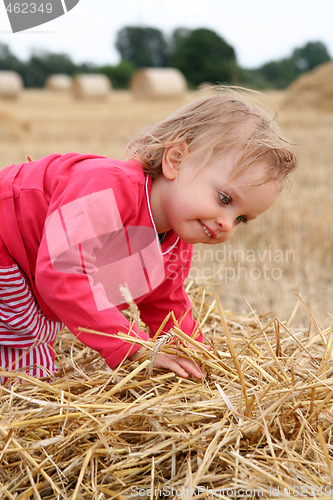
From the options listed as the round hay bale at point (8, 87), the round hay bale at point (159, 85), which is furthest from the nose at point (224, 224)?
the round hay bale at point (8, 87)

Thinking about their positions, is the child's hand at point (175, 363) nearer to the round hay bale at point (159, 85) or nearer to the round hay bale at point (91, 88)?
the round hay bale at point (159, 85)

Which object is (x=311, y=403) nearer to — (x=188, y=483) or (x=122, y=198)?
(x=188, y=483)

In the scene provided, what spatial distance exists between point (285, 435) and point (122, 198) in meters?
0.73

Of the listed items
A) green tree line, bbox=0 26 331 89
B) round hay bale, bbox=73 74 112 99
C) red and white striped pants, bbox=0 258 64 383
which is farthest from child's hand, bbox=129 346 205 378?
green tree line, bbox=0 26 331 89

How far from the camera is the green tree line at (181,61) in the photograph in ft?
89.7

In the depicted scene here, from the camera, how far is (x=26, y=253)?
1.62 m

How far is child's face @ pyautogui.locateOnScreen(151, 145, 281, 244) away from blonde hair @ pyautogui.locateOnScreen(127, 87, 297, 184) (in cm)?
2

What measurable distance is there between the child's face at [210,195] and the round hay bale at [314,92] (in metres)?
10.1

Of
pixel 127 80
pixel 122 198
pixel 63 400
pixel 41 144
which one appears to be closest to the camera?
pixel 63 400

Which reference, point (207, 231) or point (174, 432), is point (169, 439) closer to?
point (174, 432)

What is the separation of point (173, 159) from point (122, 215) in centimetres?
23

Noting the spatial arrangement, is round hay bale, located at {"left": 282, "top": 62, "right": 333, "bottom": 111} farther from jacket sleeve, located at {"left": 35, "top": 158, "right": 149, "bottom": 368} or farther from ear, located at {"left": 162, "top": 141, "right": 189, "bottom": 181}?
jacket sleeve, located at {"left": 35, "top": 158, "right": 149, "bottom": 368}

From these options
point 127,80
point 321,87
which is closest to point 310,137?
point 321,87

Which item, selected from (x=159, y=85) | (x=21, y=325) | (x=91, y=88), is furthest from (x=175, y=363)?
(x=91, y=88)
